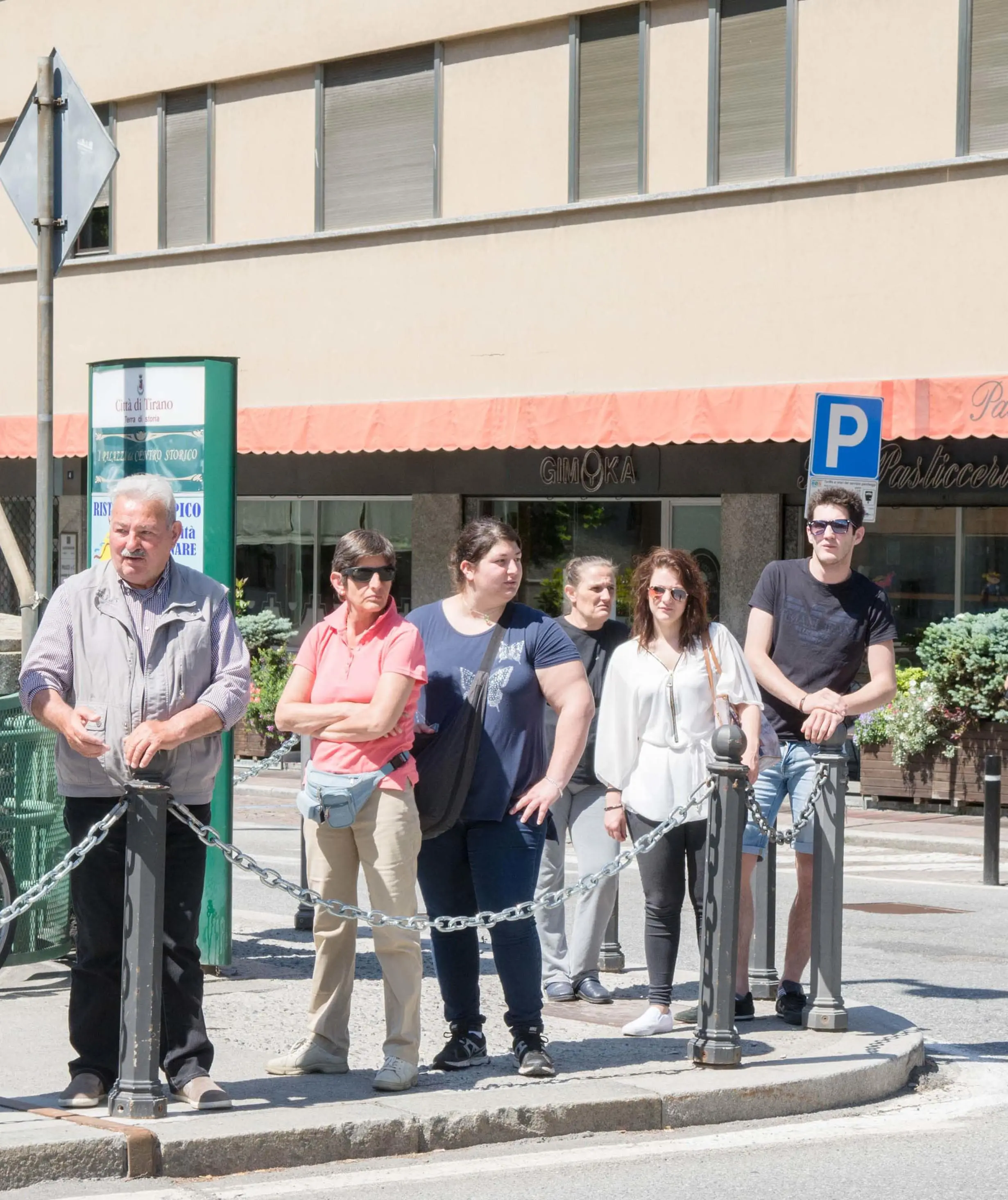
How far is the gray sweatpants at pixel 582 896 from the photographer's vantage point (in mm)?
7906

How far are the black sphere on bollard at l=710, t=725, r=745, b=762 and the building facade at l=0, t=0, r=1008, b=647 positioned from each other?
10261 mm

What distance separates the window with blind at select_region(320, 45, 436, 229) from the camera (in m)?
20.5

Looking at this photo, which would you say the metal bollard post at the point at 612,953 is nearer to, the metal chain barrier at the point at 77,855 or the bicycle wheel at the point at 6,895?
the bicycle wheel at the point at 6,895

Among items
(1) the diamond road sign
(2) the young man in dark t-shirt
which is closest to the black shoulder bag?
(2) the young man in dark t-shirt

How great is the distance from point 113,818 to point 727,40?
14419 millimetres

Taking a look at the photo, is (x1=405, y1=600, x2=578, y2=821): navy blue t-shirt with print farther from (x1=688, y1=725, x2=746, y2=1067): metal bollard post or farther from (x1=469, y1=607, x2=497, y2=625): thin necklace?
(x1=688, y1=725, x2=746, y2=1067): metal bollard post

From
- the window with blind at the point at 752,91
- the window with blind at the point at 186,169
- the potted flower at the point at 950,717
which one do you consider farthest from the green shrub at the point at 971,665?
the window with blind at the point at 186,169

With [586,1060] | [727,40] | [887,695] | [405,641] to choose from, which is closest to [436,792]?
[405,641]

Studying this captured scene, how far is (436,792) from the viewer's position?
6281mm

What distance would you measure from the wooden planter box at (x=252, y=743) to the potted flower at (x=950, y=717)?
269 inches

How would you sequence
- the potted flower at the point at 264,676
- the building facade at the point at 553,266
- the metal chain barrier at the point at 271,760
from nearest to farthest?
1. the metal chain barrier at the point at 271,760
2. the building facade at the point at 553,266
3. the potted flower at the point at 264,676

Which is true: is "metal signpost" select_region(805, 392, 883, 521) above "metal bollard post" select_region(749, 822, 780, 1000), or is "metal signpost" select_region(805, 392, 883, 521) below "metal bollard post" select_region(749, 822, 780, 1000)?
above

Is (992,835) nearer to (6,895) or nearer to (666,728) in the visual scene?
(666,728)

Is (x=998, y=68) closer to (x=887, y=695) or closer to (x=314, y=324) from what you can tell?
(x=314, y=324)
